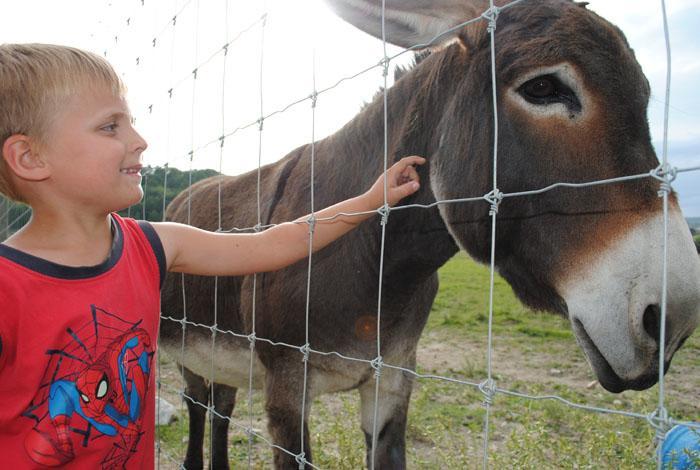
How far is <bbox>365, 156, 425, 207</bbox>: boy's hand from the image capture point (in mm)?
1760

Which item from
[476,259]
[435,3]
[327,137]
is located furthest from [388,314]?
[435,3]

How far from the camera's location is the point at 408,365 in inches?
103

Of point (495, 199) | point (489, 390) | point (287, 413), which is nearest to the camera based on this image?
point (489, 390)

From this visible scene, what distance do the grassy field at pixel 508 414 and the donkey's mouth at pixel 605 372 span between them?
0.41 meters

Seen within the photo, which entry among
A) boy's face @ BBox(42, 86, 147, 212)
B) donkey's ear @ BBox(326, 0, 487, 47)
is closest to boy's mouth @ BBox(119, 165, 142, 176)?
boy's face @ BBox(42, 86, 147, 212)

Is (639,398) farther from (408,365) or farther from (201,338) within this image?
(201,338)

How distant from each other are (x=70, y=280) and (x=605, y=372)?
4.35 feet

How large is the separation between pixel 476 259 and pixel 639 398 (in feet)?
8.25

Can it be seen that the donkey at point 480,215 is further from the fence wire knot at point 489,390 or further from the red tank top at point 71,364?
the red tank top at point 71,364

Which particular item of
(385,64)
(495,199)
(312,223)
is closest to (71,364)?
(312,223)

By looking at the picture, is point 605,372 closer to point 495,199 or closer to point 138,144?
point 495,199

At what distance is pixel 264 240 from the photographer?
184 centimetres

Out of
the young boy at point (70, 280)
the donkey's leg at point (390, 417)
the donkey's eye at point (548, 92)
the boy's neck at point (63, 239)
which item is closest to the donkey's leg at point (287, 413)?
the donkey's leg at point (390, 417)

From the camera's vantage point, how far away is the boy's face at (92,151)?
134 centimetres
